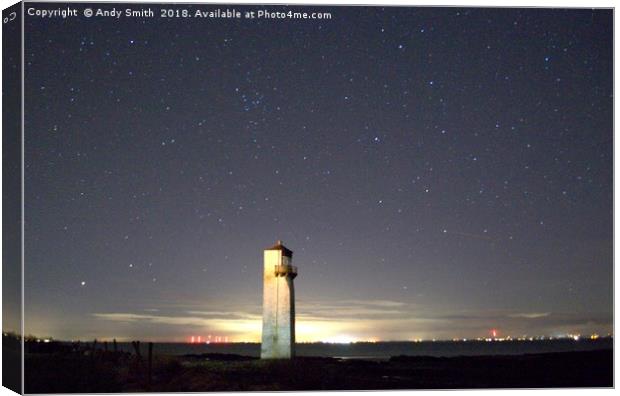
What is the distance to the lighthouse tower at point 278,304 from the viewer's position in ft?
86.2

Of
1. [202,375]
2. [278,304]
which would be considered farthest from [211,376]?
[278,304]

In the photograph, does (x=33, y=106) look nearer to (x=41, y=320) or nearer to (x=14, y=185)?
(x=14, y=185)

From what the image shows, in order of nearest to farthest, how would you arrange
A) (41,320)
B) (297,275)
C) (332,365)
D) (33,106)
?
(33,106) → (41,320) → (332,365) → (297,275)

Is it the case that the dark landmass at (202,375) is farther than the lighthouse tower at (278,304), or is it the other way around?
the lighthouse tower at (278,304)

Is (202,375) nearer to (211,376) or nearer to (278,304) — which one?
(211,376)

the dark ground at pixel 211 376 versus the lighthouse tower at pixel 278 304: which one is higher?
the lighthouse tower at pixel 278 304

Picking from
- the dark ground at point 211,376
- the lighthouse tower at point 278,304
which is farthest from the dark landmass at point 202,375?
the lighthouse tower at point 278,304

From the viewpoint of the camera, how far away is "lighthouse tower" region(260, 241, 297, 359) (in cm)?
2627

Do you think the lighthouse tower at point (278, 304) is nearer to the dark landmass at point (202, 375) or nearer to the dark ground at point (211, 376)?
the dark landmass at point (202, 375)

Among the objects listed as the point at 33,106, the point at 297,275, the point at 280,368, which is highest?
the point at 33,106

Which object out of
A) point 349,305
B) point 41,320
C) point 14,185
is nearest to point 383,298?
point 349,305

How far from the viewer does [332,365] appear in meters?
25.1

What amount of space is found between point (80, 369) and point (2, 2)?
6.58 meters

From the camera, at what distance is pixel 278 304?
26.5 m
